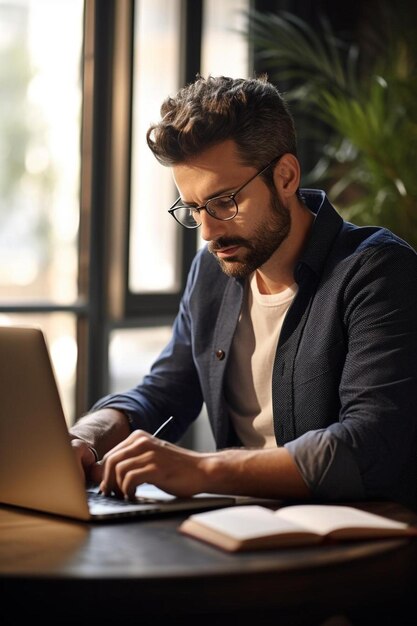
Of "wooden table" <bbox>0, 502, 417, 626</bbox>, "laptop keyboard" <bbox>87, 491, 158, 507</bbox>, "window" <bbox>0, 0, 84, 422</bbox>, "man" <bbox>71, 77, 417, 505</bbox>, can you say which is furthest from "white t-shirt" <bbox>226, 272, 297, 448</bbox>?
"window" <bbox>0, 0, 84, 422</bbox>

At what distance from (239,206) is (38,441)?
0.74 meters

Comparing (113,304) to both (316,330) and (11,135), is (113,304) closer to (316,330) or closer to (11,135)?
(11,135)

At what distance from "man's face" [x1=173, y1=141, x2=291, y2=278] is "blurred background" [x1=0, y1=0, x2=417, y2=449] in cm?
158

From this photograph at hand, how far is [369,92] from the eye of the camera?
4148 millimetres

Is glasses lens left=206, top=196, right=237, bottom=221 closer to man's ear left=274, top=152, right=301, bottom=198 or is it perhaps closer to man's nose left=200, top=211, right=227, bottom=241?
man's nose left=200, top=211, right=227, bottom=241

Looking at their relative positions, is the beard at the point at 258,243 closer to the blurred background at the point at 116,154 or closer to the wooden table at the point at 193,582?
the wooden table at the point at 193,582

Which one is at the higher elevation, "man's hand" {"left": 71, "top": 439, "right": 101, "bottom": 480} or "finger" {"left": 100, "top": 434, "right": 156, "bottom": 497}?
"finger" {"left": 100, "top": 434, "right": 156, "bottom": 497}

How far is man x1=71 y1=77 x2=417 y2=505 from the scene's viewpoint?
5.36 ft

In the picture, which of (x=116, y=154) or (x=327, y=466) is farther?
(x=116, y=154)

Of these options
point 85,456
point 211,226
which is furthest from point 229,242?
point 85,456

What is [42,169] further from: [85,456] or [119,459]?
[119,459]

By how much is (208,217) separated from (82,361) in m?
2.10

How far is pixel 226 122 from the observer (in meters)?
2.05

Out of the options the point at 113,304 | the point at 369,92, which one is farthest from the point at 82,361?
the point at 369,92
